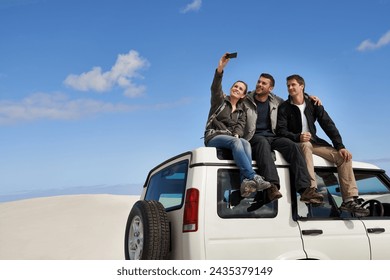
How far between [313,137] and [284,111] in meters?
0.52

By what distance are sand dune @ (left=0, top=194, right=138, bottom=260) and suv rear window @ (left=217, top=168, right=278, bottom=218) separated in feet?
35.2

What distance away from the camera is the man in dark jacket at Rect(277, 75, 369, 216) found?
5.54 metres

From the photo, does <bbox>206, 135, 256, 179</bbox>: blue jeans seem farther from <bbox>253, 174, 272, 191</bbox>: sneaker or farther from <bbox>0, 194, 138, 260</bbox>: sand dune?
<bbox>0, 194, 138, 260</bbox>: sand dune

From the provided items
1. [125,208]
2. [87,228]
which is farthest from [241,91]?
[125,208]

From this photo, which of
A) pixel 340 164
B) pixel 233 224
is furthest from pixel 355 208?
pixel 233 224

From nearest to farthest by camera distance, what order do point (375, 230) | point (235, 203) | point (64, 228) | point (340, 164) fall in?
point (235, 203) → point (375, 230) → point (340, 164) → point (64, 228)

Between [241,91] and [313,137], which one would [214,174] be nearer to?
[241,91]

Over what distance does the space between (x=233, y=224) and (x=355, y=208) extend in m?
1.67

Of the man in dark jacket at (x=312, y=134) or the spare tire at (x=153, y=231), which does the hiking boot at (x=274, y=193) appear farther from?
the spare tire at (x=153, y=231)

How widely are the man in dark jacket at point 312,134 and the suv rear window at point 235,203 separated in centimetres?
70

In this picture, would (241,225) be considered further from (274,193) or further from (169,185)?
(169,185)

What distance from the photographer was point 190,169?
4.81 m

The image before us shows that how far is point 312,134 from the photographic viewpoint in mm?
6281
